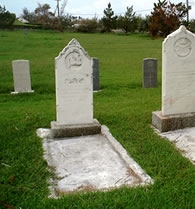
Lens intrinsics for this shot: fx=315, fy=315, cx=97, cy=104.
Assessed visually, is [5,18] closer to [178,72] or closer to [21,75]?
[21,75]

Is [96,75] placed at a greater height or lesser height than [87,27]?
lesser

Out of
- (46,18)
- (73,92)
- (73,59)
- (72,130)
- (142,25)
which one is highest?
(46,18)

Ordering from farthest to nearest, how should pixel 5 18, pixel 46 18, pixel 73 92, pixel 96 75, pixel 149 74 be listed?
pixel 46 18 → pixel 5 18 → pixel 149 74 → pixel 96 75 → pixel 73 92

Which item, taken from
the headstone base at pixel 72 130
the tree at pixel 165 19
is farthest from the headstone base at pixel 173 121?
the tree at pixel 165 19

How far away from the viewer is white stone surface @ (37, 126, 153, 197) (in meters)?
3.51

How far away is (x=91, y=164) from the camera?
4059 mm

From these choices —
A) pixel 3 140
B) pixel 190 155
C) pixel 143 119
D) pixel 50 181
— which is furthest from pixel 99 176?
pixel 143 119

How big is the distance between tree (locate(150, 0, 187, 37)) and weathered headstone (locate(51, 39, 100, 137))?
110 feet

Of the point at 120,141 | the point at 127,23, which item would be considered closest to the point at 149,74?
the point at 120,141

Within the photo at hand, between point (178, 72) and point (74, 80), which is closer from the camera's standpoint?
point (74, 80)

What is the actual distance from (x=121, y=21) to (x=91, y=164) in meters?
47.2

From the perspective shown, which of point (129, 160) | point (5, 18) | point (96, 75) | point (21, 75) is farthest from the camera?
point (5, 18)

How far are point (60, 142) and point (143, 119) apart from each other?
1706 millimetres

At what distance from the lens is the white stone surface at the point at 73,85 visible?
498cm
